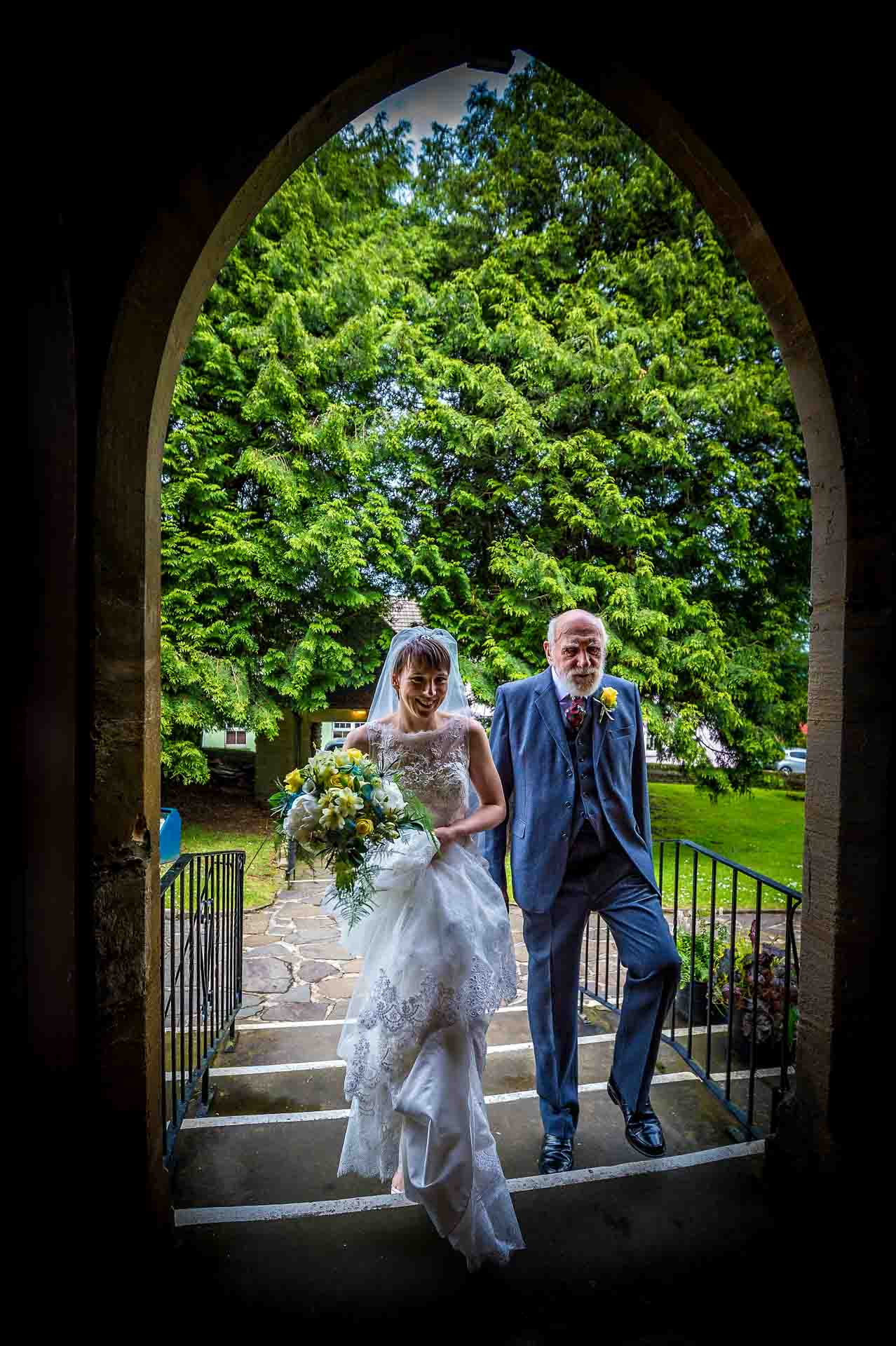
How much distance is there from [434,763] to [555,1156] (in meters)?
1.61

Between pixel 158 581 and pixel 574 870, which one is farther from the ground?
pixel 158 581

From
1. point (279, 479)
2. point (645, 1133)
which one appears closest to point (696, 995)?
point (645, 1133)

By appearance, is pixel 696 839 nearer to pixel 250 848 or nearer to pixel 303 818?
pixel 250 848

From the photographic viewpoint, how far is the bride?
216cm

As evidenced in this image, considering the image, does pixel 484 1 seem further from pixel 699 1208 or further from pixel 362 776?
pixel 699 1208

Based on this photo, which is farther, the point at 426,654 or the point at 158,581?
the point at 426,654

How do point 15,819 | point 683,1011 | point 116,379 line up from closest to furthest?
point 15,819 → point 116,379 → point 683,1011

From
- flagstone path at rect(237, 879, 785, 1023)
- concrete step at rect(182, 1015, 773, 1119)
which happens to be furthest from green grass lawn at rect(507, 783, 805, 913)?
concrete step at rect(182, 1015, 773, 1119)

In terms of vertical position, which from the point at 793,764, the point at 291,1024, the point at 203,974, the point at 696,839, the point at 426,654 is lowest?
the point at 793,764

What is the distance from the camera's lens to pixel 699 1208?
234cm

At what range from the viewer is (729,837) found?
11.4 m

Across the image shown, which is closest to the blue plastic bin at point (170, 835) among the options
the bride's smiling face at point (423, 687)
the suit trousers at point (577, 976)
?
the bride's smiling face at point (423, 687)

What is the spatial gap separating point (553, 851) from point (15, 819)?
195 centimetres

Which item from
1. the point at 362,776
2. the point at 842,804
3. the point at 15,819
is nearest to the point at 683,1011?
the point at 842,804
